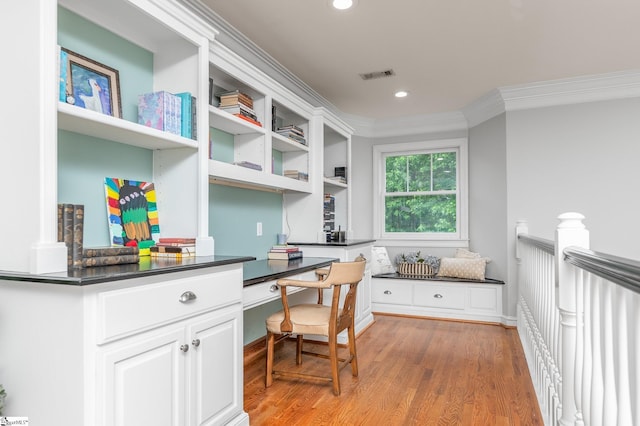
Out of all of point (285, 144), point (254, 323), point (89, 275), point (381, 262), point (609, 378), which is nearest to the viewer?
point (609, 378)

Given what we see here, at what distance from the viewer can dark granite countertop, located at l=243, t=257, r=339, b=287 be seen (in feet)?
7.81

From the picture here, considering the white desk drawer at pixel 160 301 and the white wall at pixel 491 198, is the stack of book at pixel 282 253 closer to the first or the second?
the white desk drawer at pixel 160 301

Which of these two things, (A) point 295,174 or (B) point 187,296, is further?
(A) point 295,174

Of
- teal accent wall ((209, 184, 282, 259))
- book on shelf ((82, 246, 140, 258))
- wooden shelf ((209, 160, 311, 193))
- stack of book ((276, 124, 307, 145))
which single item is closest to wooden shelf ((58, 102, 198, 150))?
wooden shelf ((209, 160, 311, 193))

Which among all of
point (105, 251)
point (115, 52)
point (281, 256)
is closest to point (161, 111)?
point (115, 52)

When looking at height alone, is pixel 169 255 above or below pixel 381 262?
above

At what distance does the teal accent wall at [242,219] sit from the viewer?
115 inches

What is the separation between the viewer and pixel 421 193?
17.7 feet

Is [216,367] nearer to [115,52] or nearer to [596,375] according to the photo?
[596,375]

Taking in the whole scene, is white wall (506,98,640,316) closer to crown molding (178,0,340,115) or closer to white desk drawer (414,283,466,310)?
white desk drawer (414,283,466,310)

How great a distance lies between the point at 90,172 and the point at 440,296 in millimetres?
3923

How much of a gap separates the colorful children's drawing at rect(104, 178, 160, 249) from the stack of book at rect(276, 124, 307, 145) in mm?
1449

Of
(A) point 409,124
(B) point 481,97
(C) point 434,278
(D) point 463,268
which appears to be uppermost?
(B) point 481,97

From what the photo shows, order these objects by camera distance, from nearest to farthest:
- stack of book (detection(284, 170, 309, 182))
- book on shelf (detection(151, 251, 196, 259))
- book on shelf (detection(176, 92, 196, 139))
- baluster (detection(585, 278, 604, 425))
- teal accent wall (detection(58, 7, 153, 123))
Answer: baluster (detection(585, 278, 604, 425)) → teal accent wall (detection(58, 7, 153, 123)) → book on shelf (detection(151, 251, 196, 259)) → book on shelf (detection(176, 92, 196, 139)) → stack of book (detection(284, 170, 309, 182))
